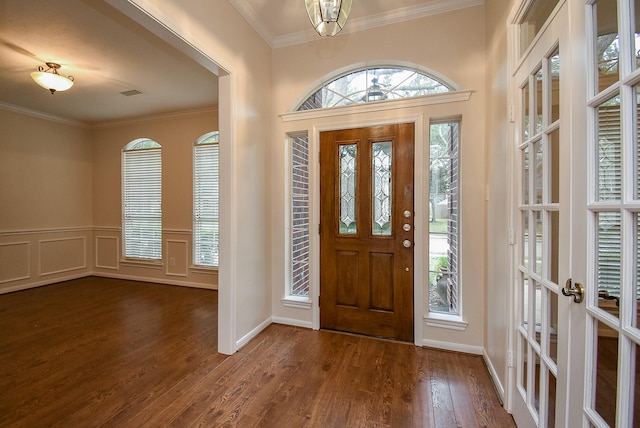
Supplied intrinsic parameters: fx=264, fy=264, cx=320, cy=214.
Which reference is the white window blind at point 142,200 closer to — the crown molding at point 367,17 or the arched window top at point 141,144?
the arched window top at point 141,144

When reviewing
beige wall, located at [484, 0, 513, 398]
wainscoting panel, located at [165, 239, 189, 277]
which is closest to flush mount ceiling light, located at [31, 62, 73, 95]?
wainscoting panel, located at [165, 239, 189, 277]

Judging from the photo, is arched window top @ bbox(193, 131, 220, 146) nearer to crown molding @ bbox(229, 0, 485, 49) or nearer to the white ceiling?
the white ceiling

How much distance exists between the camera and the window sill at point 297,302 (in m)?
2.79

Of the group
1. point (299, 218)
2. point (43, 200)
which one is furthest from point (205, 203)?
point (43, 200)

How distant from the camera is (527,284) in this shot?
145cm

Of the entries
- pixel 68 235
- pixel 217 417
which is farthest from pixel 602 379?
pixel 68 235

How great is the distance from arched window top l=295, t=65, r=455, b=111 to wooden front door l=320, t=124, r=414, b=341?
0.36m

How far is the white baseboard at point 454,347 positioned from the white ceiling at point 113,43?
9.74 ft

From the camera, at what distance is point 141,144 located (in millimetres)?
4863

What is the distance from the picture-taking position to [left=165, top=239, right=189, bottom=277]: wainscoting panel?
4.43 metres

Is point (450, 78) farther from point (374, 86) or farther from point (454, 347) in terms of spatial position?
point (454, 347)

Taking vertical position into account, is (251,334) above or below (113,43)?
below

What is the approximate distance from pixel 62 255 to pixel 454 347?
6.23 meters

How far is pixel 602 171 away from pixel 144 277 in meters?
5.73
